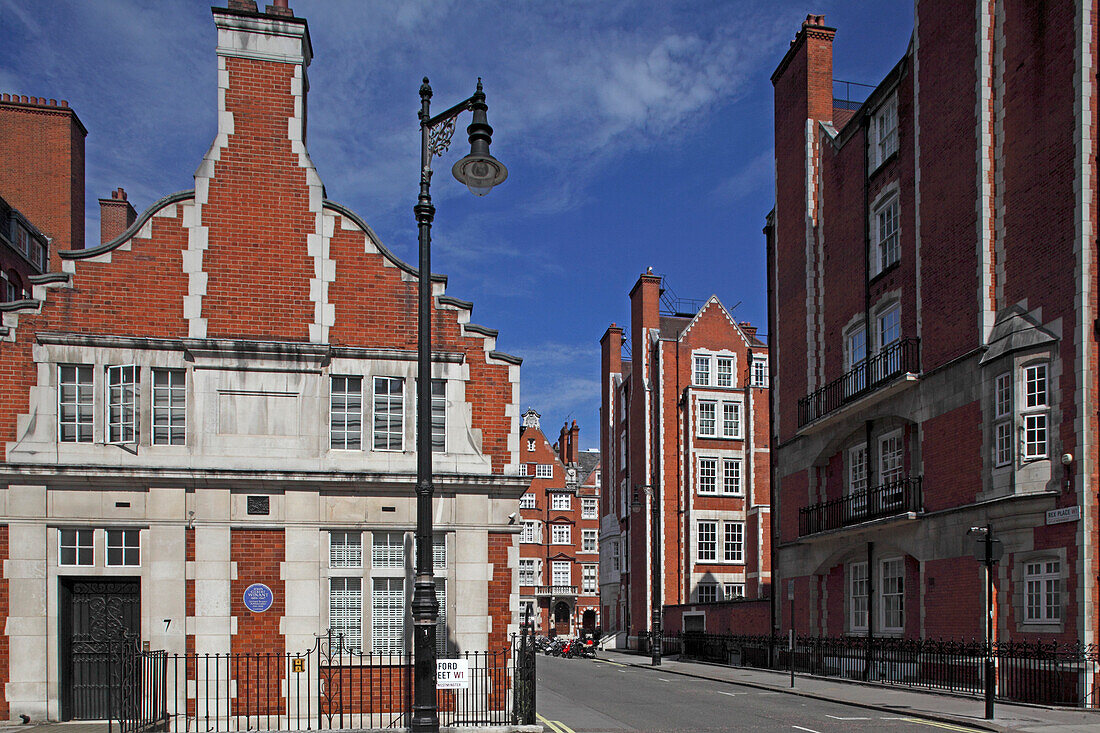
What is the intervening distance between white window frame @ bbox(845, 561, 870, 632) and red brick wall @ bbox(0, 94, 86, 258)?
3088cm

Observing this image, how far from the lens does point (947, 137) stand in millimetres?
25609

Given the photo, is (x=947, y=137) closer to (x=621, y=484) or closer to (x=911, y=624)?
(x=911, y=624)

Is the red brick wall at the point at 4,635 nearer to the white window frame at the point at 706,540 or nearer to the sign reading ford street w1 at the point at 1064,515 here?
the sign reading ford street w1 at the point at 1064,515

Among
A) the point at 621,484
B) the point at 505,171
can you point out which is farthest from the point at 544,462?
the point at 505,171

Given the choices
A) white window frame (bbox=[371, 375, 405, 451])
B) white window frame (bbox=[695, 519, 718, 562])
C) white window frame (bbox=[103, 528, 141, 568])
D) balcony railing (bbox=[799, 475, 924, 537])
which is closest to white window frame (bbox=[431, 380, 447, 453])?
white window frame (bbox=[371, 375, 405, 451])

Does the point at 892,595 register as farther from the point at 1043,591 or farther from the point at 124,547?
the point at 124,547

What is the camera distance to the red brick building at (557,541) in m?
76.3

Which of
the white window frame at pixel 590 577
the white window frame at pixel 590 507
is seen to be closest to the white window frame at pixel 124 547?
the white window frame at pixel 590 577

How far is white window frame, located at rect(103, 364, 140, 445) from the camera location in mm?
16594

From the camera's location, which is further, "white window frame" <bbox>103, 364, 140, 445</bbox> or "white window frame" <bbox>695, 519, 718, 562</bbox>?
"white window frame" <bbox>695, 519, 718, 562</bbox>

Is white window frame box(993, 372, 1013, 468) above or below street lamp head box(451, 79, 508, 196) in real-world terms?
below

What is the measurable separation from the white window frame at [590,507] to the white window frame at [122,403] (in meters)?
64.7

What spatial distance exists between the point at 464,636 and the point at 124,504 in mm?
6187

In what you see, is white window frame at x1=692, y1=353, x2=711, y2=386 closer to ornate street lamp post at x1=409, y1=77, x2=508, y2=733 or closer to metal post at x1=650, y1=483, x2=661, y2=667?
metal post at x1=650, y1=483, x2=661, y2=667
